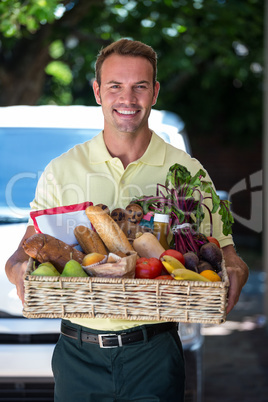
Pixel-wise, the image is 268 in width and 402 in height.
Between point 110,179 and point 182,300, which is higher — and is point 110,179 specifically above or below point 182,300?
above

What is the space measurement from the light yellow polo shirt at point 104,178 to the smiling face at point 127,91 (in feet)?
0.50

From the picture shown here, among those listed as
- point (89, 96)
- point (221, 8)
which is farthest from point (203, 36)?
point (89, 96)

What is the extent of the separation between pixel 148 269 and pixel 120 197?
558mm

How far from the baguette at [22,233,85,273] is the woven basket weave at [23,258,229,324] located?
156 millimetres

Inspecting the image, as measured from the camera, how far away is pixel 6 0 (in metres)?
5.58

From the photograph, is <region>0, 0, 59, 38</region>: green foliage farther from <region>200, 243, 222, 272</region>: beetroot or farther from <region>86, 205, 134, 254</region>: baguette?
<region>200, 243, 222, 272</region>: beetroot

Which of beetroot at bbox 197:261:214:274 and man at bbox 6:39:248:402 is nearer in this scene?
beetroot at bbox 197:261:214:274

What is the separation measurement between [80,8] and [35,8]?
206 centimetres

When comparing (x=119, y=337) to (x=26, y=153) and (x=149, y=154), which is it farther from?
(x=26, y=153)

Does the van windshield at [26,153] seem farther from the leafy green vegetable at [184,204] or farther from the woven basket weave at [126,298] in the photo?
the woven basket weave at [126,298]

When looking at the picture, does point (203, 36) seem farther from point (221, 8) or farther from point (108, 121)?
point (108, 121)

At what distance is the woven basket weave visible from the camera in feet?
7.05

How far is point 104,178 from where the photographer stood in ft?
8.91

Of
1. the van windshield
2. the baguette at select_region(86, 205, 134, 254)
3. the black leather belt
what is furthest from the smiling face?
the van windshield
